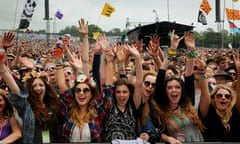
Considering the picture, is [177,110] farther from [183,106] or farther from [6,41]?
[6,41]

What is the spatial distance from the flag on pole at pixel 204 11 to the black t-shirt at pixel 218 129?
9.03 m

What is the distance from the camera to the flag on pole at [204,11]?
12.4 metres

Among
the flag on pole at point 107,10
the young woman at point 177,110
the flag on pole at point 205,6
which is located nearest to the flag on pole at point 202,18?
the flag on pole at point 205,6

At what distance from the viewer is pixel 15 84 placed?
3.65 m

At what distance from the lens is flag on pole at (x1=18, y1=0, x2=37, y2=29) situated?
9.09 metres

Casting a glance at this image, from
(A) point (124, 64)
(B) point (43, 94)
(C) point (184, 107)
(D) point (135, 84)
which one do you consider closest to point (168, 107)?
(C) point (184, 107)

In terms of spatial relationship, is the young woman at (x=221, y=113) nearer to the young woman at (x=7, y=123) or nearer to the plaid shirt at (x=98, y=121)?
the plaid shirt at (x=98, y=121)

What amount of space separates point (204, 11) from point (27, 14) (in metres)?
6.01

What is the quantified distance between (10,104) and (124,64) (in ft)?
9.86

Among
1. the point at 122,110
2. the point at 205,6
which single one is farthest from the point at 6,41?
the point at 205,6

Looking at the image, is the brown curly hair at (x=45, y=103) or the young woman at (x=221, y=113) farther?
the brown curly hair at (x=45, y=103)

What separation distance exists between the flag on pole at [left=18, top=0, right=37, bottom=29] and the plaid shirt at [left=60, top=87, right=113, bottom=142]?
559 cm

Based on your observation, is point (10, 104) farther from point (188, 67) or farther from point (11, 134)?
point (188, 67)

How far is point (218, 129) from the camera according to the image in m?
3.76
